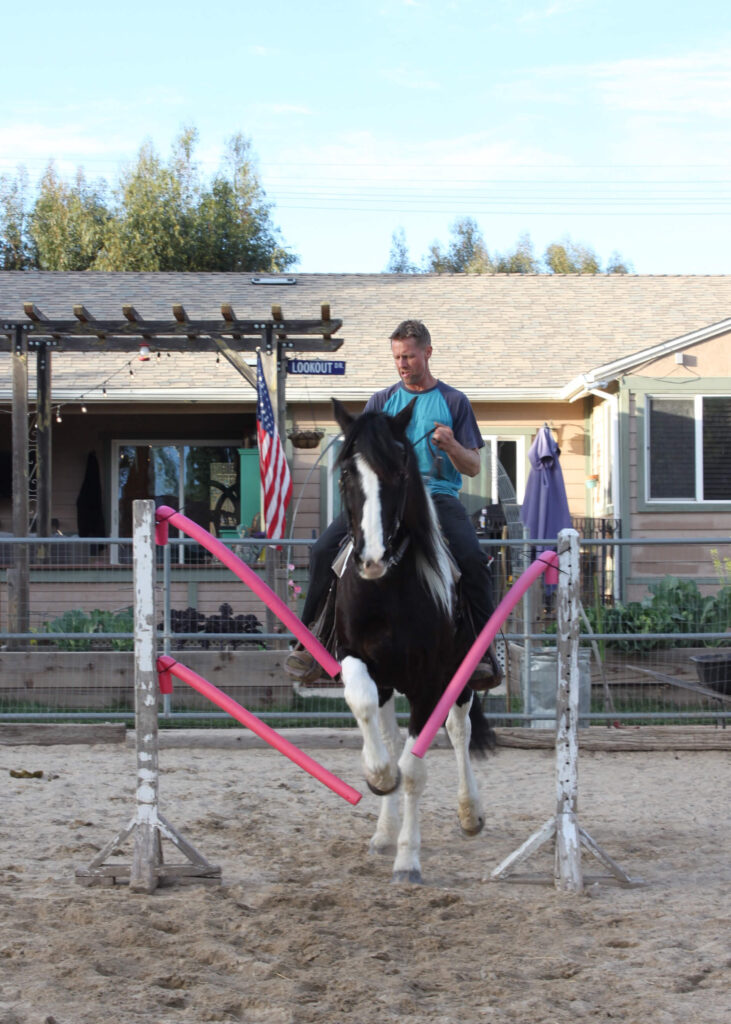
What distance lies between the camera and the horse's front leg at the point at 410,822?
5.29 meters

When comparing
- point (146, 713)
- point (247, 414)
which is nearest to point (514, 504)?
point (247, 414)

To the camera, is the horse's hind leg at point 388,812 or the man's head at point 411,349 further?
the horse's hind leg at point 388,812

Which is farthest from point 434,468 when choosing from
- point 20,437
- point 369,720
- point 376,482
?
point 20,437

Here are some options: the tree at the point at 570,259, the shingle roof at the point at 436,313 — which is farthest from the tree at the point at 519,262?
the shingle roof at the point at 436,313

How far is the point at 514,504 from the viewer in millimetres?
14867

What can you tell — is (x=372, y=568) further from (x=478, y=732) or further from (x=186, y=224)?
(x=186, y=224)

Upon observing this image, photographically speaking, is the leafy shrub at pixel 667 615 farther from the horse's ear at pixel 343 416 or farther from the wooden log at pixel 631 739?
the horse's ear at pixel 343 416

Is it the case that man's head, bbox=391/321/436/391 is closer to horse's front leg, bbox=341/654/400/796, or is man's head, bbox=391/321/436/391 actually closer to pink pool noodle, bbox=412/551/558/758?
pink pool noodle, bbox=412/551/558/758

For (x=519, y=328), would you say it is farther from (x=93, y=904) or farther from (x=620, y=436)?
(x=93, y=904)

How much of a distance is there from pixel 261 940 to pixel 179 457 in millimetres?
13665

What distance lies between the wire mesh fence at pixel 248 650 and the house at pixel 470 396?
3408 millimetres

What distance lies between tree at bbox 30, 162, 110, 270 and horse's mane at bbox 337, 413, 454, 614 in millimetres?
35527

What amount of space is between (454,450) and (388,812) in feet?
6.64

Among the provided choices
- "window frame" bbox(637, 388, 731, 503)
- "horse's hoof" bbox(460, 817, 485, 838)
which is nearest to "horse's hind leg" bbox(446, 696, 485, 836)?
"horse's hoof" bbox(460, 817, 485, 838)
